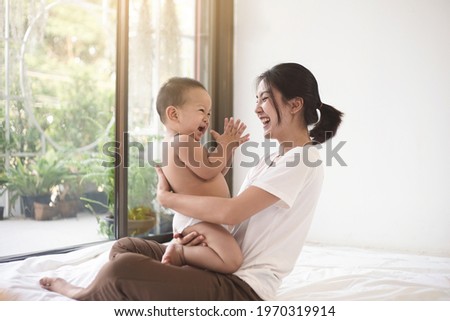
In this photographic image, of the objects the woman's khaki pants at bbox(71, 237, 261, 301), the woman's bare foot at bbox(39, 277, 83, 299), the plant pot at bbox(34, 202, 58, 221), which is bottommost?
the woman's bare foot at bbox(39, 277, 83, 299)

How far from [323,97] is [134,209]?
5.13 ft

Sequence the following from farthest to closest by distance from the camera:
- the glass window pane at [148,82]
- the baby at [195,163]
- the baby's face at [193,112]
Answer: the glass window pane at [148,82], the baby's face at [193,112], the baby at [195,163]

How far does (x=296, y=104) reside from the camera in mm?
1734

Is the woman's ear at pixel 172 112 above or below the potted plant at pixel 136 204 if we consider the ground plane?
above

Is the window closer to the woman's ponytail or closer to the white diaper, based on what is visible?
the white diaper

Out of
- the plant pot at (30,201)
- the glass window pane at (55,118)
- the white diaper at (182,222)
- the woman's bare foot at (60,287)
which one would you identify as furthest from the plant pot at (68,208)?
the white diaper at (182,222)

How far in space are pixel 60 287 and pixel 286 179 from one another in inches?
36.2

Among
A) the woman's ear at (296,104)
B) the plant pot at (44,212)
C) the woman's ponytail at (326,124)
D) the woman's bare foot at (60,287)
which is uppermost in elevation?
the woman's ear at (296,104)

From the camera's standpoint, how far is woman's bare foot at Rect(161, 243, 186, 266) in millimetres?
1611

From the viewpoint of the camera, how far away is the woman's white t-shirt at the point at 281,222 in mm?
1574

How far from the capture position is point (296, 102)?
5.68 feet

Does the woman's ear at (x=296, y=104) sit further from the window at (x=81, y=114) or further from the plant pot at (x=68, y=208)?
the plant pot at (x=68, y=208)

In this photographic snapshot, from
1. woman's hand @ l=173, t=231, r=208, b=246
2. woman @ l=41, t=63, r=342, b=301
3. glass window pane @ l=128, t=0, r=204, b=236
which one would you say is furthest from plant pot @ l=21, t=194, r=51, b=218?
woman's hand @ l=173, t=231, r=208, b=246

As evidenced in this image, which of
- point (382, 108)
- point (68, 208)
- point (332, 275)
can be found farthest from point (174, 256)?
point (382, 108)
